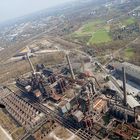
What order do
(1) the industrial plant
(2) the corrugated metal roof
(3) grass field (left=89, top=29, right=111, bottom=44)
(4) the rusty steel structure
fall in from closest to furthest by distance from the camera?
(1) the industrial plant
(2) the corrugated metal roof
(4) the rusty steel structure
(3) grass field (left=89, top=29, right=111, bottom=44)

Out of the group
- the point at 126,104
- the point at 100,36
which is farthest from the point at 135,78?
the point at 100,36

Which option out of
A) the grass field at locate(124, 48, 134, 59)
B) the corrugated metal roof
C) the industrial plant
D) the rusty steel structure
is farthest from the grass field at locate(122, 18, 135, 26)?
the rusty steel structure

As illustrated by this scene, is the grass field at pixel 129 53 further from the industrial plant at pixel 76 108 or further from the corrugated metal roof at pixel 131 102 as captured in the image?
the corrugated metal roof at pixel 131 102

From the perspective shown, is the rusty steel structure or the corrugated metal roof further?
the rusty steel structure

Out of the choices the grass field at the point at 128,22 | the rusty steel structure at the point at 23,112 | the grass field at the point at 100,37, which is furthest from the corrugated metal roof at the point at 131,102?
the grass field at the point at 128,22

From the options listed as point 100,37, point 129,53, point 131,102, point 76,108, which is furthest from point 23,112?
point 100,37

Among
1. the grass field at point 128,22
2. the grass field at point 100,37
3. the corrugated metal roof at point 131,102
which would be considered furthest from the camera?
the grass field at point 128,22

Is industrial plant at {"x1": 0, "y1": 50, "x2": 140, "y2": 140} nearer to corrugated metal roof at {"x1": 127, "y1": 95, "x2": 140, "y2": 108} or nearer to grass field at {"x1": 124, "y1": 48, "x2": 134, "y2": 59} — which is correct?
corrugated metal roof at {"x1": 127, "y1": 95, "x2": 140, "y2": 108}

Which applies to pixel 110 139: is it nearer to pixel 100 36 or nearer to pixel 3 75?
pixel 3 75

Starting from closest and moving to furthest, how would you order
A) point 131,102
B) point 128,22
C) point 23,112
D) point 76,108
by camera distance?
1. point 131,102
2. point 76,108
3. point 23,112
4. point 128,22

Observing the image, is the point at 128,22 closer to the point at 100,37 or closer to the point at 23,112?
the point at 100,37

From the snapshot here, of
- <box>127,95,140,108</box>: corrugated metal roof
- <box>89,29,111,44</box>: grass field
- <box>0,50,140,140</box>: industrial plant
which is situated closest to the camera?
<box>0,50,140,140</box>: industrial plant

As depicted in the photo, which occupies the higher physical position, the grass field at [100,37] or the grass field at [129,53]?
the grass field at [129,53]

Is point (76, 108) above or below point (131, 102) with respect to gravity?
above
